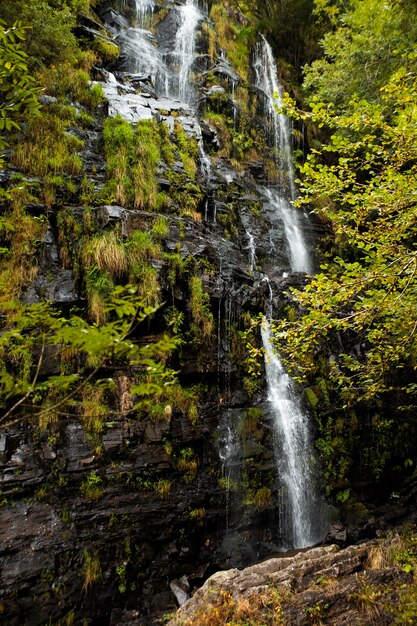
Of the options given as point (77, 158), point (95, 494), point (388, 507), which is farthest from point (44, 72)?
point (388, 507)

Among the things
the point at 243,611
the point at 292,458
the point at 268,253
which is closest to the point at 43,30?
the point at 268,253

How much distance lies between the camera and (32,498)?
5.41 metres

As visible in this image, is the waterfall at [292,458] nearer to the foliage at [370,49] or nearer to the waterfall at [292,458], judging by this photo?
the waterfall at [292,458]

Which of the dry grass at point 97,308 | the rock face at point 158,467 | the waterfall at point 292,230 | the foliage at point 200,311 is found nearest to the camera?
the rock face at point 158,467

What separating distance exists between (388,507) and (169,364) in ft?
17.4

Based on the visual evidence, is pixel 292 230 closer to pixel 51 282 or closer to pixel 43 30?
pixel 51 282

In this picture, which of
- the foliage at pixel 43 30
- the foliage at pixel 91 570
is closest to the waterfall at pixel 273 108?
the foliage at pixel 43 30

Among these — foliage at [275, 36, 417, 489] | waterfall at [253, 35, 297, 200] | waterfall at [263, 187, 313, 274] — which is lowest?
foliage at [275, 36, 417, 489]

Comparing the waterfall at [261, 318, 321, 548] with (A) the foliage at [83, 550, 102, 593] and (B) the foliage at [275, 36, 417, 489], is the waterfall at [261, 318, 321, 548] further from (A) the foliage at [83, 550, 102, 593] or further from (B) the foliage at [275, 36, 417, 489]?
(A) the foliage at [83, 550, 102, 593]

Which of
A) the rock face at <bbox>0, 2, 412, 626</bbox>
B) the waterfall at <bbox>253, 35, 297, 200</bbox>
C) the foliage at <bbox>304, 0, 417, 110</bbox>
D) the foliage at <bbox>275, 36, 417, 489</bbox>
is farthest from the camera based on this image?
the waterfall at <bbox>253, 35, 297, 200</bbox>

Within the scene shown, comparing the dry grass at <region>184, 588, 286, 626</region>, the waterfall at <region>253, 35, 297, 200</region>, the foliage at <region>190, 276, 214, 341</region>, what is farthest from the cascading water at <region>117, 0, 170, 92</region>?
the dry grass at <region>184, 588, 286, 626</region>

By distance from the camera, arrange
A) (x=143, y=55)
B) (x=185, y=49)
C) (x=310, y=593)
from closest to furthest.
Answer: (x=310, y=593), (x=143, y=55), (x=185, y=49)

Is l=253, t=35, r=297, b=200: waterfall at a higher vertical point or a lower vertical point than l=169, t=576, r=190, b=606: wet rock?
higher

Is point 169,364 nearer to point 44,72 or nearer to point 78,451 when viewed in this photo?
point 78,451
